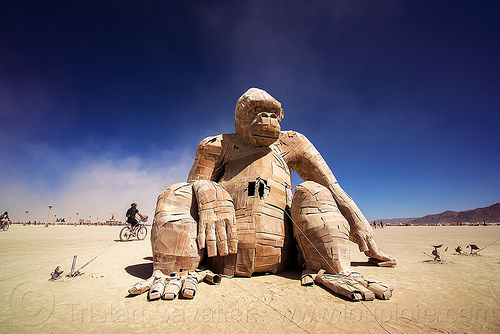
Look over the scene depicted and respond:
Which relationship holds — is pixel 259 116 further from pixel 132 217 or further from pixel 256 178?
pixel 132 217

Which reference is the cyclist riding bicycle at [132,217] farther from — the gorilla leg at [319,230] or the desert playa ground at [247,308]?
the gorilla leg at [319,230]

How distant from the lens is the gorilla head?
3.11 meters

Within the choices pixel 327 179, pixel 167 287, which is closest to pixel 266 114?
pixel 327 179

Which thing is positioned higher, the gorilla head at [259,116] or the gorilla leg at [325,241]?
the gorilla head at [259,116]

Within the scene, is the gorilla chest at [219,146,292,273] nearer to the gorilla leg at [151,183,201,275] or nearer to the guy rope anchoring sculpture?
the guy rope anchoring sculpture

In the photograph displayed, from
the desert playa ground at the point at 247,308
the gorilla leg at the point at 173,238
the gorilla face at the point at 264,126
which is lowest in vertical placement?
the desert playa ground at the point at 247,308

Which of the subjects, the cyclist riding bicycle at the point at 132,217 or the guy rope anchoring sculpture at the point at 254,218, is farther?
the cyclist riding bicycle at the point at 132,217

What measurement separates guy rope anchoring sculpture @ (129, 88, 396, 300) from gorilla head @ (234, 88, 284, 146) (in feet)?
0.04

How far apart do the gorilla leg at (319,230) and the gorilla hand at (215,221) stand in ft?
2.64

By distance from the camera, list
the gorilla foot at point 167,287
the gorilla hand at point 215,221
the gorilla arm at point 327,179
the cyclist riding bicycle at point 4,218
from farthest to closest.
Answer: the cyclist riding bicycle at point 4,218, the gorilla arm at point 327,179, the gorilla hand at point 215,221, the gorilla foot at point 167,287

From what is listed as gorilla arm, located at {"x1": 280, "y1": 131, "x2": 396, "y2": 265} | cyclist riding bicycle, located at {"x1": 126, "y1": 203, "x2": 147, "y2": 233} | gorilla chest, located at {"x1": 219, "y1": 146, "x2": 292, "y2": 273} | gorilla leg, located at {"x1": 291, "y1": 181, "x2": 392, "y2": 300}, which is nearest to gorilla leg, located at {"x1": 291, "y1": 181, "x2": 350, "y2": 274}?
gorilla leg, located at {"x1": 291, "y1": 181, "x2": 392, "y2": 300}

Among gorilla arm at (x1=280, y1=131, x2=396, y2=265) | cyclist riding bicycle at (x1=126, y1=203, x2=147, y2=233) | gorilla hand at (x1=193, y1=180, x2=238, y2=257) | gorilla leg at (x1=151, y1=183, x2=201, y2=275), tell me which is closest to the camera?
gorilla leg at (x1=151, y1=183, x2=201, y2=275)

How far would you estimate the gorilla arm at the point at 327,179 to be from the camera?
3.21 m

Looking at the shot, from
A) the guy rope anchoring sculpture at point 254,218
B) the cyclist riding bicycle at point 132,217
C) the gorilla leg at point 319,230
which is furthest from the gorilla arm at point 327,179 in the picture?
the cyclist riding bicycle at point 132,217
